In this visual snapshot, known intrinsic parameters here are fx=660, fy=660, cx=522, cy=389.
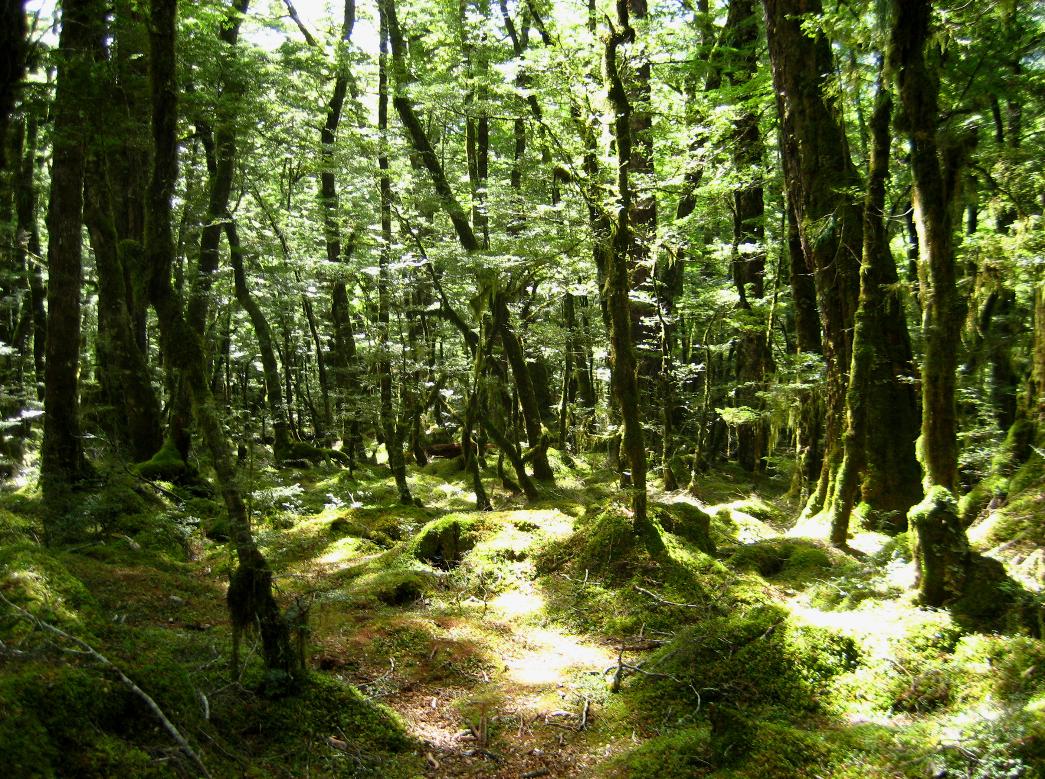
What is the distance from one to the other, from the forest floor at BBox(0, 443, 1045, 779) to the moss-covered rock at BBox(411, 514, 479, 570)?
3cm

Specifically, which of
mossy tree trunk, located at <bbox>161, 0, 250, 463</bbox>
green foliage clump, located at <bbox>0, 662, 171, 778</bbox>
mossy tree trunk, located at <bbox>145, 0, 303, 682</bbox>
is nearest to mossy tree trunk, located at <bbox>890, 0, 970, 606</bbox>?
mossy tree trunk, located at <bbox>145, 0, 303, 682</bbox>

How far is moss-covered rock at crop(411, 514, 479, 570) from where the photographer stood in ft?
29.5

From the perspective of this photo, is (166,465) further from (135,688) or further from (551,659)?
(135,688)

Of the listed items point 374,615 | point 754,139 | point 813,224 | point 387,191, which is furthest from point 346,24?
point 374,615

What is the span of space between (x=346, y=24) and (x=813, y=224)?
17438 millimetres

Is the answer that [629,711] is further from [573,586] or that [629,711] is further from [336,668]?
[573,586]

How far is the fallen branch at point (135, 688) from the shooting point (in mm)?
2984

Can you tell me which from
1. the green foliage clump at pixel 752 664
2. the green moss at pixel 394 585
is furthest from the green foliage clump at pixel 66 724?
the green moss at pixel 394 585

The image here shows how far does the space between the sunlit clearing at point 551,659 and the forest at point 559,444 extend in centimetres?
5

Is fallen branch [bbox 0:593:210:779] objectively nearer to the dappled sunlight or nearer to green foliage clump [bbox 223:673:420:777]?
green foliage clump [bbox 223:673:420:777]

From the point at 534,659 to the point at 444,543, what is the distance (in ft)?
10.6

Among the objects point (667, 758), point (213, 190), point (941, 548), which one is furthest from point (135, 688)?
point (213, 190)

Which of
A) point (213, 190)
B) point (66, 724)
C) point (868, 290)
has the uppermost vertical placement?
point (213, 190)

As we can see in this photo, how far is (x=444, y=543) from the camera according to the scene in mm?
9133
